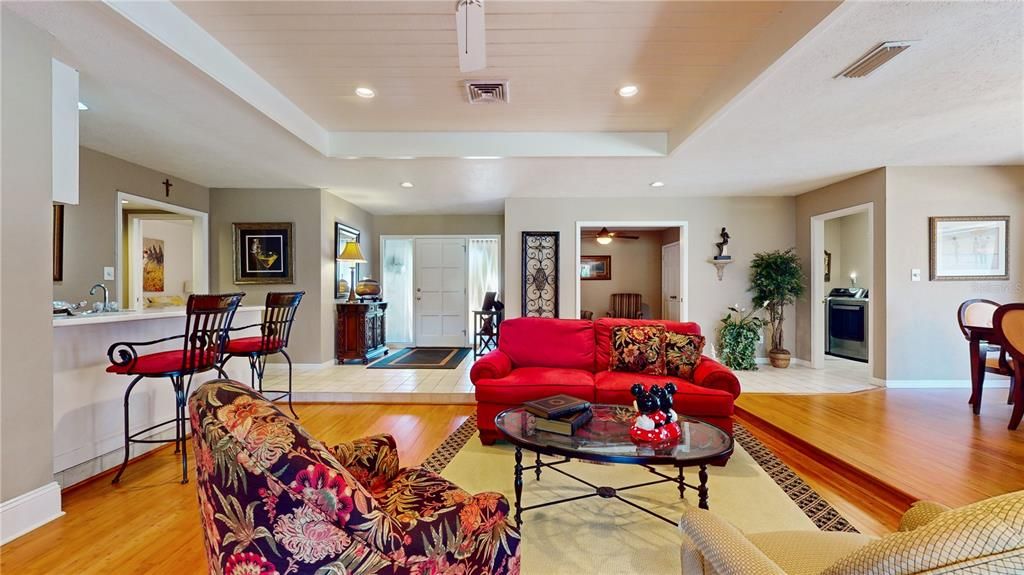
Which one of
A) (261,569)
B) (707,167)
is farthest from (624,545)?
(707,167)

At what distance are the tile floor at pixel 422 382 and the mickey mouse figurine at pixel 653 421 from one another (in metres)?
2.36

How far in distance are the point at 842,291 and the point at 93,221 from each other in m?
9.32

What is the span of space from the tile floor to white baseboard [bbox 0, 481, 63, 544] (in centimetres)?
209

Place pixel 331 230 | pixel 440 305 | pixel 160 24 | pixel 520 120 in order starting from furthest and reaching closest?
pixel 440 305
pixel 331 230
pixel 520 120
pixel 160 24

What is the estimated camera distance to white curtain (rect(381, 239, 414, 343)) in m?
7.42

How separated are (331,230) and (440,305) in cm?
246

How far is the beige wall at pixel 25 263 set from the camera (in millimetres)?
1808

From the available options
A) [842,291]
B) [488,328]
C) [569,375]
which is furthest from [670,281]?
[569,375]

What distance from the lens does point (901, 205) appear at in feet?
14.1

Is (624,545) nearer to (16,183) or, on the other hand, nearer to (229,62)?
(16,183)

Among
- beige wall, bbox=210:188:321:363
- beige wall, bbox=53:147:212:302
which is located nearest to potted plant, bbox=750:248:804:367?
beige wall, bbox=210:188:321:363

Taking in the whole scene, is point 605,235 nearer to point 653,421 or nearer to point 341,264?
point 341,264

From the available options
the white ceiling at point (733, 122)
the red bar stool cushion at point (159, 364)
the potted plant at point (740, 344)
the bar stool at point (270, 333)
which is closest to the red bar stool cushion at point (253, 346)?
the bar stool at point (270, 333)

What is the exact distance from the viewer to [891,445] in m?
2.72
